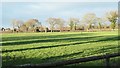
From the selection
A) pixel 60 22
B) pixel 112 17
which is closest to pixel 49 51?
pixel 112 17

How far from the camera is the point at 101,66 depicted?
6891mm

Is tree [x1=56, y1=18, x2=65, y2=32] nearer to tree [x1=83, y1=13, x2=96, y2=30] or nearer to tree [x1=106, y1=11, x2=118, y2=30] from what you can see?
tree [x1=83, y1=13, x2=96, y2=30]

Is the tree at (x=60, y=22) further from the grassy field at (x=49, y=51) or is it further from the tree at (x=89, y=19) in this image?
the grassy field at (x=49, y=51)

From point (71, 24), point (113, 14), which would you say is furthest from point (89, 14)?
point (113, 14)

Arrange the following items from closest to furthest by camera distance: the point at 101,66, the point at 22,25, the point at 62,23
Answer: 1. the point at 101,66
2. the point at 22,25
3. the point at 62,23

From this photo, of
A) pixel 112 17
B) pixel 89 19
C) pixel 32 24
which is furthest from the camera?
pixel 89 19

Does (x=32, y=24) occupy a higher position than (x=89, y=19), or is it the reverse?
(x=89, y=19)

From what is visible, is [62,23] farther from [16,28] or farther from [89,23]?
[16,28]

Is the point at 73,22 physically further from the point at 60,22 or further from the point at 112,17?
the point at 112,17

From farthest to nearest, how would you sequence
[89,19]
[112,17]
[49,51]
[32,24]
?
1. [89,19]
2. [32,24]
3. [112,17]
4. [49,51]

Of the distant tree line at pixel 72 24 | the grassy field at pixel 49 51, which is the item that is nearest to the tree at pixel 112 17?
the distant tree line at pixel 72 24

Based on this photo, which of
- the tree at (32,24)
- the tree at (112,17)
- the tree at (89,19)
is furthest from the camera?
the tree at (89,19)

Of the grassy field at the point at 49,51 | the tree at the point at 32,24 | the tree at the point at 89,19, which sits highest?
the tree at the point at 89,19

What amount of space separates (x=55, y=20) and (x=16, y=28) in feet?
64.1
